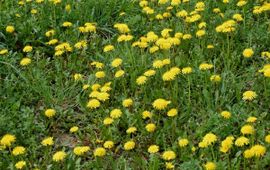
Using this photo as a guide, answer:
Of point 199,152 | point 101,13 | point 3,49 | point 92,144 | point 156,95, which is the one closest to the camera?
point 199,152

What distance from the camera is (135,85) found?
16.3 ft

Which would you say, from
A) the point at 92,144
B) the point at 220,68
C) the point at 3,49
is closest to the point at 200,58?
the point at 220,68

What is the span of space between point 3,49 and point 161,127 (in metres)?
2.06

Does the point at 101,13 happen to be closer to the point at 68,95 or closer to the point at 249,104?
the point at 68,95

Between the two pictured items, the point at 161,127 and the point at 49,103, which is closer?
the point at 161,127

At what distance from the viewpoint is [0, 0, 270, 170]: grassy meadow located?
418 cm

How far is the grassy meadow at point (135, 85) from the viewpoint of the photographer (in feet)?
13.7

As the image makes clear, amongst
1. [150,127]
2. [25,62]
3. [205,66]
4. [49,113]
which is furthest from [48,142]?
[205,66]

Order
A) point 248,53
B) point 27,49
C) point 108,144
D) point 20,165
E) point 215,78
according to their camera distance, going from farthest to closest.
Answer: point 27,49 → point 248,53 → point 215,78 → point 108,144 → point 20,165

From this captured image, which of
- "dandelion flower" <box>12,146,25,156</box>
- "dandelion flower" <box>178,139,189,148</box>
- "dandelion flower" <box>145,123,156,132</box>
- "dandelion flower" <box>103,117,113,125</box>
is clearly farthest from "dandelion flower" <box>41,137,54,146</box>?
"dandelion flower" <box>178,139,189,148</box>

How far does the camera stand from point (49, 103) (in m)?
4.93

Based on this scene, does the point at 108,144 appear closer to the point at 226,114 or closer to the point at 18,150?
the point at 18,150

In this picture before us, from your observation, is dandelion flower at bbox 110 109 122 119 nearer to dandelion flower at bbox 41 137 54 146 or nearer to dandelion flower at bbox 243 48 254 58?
dandelion flower at bbox 41 137 54 146

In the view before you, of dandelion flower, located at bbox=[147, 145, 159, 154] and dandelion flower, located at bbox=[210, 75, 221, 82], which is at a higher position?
dandelion flower, located at bbox=[210, 75, 221, 82]
